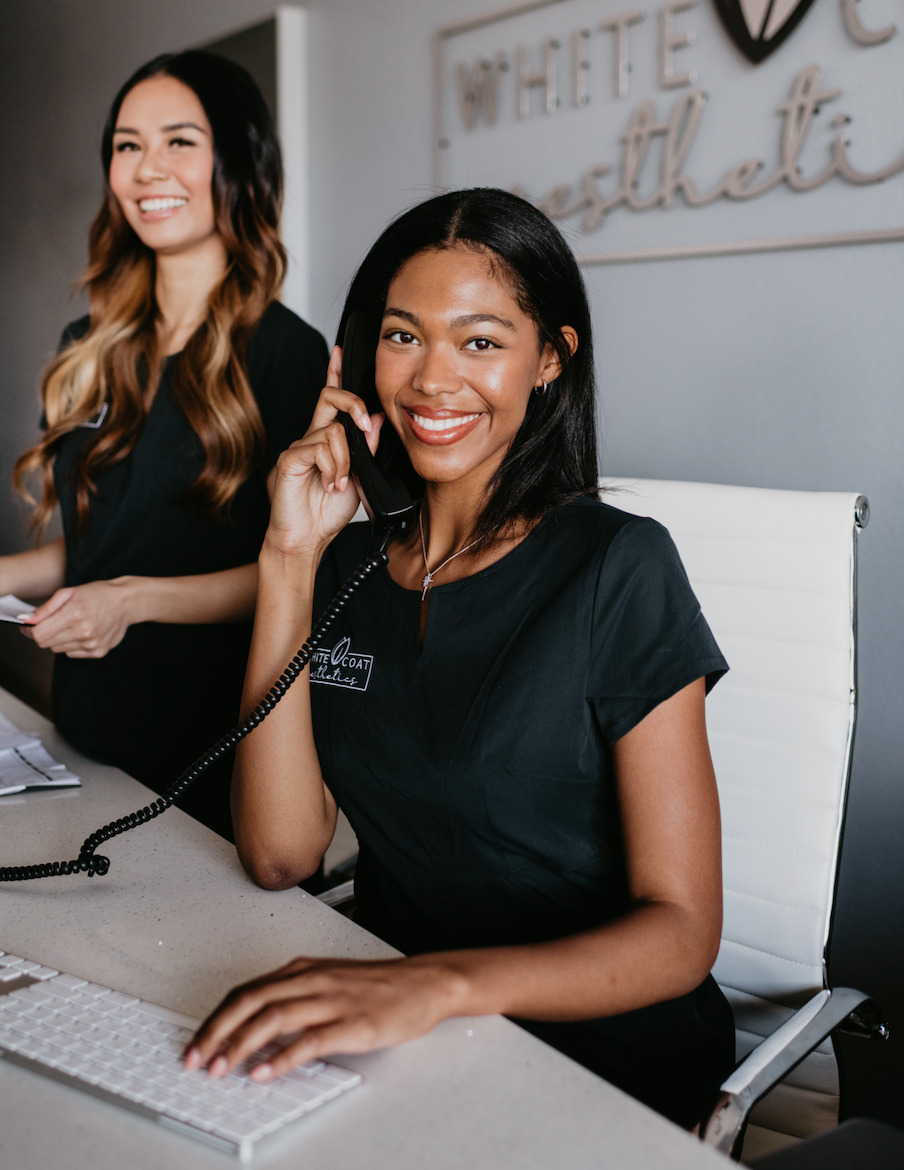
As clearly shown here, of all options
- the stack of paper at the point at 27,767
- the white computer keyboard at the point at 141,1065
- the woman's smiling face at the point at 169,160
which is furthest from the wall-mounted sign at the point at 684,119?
the white computer keyboard at the point at 141,1065

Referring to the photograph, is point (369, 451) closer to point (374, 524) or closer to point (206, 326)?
point (374, 524)

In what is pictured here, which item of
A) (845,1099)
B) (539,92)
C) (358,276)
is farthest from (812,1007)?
(539,92)

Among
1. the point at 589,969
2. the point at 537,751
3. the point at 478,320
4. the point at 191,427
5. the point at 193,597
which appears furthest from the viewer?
the point at 191,427

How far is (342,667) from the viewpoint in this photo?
1275mm

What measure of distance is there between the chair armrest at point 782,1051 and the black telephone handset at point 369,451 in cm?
70

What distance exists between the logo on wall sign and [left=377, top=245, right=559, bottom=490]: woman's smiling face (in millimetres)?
833

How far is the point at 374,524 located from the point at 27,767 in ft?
1.89

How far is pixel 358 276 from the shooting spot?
53.6 inches

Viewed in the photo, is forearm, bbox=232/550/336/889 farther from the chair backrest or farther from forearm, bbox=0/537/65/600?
forearm, bbox=0/537/65/600

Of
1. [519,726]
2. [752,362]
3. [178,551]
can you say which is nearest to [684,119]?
[752,362]

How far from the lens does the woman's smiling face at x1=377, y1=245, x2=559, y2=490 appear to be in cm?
121

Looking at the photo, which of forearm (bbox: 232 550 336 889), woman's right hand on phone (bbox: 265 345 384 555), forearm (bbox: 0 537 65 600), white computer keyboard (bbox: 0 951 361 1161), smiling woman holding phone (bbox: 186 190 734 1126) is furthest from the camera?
forearm (bbox: 0 537 65 600)

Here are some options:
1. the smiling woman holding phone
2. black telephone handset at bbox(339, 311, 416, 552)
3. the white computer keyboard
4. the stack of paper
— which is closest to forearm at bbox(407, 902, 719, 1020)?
the smiling woman holding phone

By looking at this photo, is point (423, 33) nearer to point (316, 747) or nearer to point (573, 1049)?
point (316, 747)
